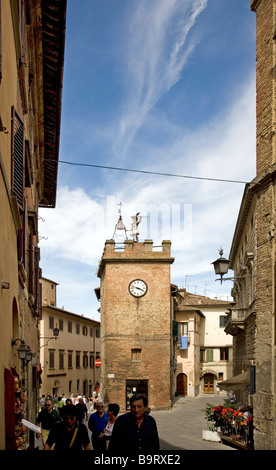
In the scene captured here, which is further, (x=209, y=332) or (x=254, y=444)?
(x=209, y=332)

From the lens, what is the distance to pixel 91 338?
2362 inches

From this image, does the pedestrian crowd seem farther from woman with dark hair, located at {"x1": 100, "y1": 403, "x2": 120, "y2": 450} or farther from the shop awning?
the shop awning

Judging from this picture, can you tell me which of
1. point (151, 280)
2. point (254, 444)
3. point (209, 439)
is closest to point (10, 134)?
point (254, 444)

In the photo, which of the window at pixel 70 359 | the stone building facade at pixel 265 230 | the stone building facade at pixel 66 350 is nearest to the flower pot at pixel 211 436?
the stone building facade at pixel 265 230

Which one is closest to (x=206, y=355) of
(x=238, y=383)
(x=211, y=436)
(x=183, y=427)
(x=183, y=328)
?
(x=183, y=328)

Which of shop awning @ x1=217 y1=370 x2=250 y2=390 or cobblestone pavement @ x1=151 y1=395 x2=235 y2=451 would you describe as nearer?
cobblestone pavement @ x1=151 y1=395 x2=235 y2=451

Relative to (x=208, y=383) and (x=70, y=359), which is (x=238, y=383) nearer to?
(x=70, y=359)

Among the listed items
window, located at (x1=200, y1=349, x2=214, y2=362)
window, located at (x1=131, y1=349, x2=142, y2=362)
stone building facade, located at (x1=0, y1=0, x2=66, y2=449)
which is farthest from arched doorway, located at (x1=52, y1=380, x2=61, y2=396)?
stone building facade, located at (x1=0, y1=0, x2=66, y2=449)

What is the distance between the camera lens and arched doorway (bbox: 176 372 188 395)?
47.2 meters

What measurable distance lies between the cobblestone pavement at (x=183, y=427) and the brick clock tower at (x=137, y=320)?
8.34ft

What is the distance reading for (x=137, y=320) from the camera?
36.8 metres

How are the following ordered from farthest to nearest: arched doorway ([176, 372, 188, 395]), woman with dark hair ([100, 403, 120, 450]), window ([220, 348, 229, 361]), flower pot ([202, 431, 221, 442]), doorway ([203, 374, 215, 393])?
window ([220, 348, 229, 361])
doorway ([203, 374, 215, 393])
arched doorway ([176, 372, 188, 395])
flower pot ([202, 431, 221, 442])
woman with dark hair ([100, 403, 120, 450])
